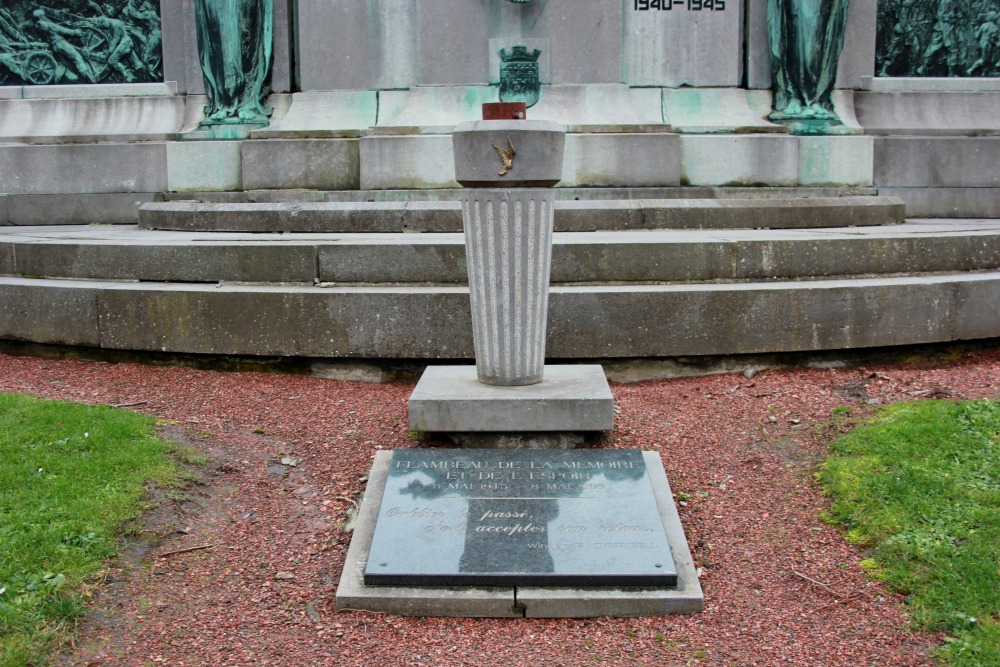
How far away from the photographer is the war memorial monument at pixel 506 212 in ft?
15.6

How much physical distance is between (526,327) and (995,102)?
7.79 m

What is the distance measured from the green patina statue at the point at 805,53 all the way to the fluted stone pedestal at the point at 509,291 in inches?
219

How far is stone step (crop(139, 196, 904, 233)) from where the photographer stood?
800cm

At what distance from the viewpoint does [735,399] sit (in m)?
6.32

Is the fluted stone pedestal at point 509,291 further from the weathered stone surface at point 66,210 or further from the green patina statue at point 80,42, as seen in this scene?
the green patina statue at point 80,42

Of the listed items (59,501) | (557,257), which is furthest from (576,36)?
(59,501)

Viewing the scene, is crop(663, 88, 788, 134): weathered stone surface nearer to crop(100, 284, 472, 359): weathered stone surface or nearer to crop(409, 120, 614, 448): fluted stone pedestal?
crop(100, 284, 472, 359): weathered stone surface

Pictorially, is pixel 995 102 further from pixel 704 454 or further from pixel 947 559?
pixel 947 559

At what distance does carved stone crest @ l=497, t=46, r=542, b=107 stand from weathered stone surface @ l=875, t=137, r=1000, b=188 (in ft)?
11.6

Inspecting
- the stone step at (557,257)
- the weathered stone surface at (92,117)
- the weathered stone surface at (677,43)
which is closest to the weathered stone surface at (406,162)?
the stone step at (557,257)

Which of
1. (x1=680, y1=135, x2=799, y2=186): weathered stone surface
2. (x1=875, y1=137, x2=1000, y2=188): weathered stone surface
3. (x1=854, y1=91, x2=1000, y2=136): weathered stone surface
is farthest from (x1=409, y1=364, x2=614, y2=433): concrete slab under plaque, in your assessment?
(x1=854, y1=91, x2=1000, y2=136): weathered stone surface

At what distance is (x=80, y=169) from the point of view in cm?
1048

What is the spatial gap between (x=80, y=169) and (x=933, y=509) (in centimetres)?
893

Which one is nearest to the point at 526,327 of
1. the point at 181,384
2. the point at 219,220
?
the point at 181,384
